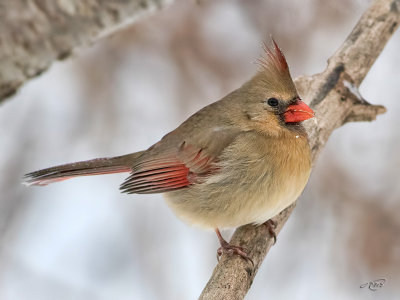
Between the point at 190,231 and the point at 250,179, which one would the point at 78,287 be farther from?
the point at 250,179

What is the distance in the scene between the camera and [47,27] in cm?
119

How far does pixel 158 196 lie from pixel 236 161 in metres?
1.98

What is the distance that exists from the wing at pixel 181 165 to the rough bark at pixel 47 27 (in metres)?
1.65

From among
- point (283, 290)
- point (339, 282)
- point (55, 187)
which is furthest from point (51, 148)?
point (339, 282)

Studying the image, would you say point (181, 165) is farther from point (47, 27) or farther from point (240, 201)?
point (47, 27)

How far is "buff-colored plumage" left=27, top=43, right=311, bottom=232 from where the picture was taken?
8.84ft

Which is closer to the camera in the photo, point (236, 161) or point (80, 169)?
point (236, 161)

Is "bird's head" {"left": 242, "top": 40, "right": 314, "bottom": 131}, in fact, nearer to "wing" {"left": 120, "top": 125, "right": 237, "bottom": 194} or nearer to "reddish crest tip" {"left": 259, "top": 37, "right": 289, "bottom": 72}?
"reddish crest tip" {"left": 259, "top": 37, "right": 289, "bottom": 72}

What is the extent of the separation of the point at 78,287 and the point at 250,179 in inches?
78.1

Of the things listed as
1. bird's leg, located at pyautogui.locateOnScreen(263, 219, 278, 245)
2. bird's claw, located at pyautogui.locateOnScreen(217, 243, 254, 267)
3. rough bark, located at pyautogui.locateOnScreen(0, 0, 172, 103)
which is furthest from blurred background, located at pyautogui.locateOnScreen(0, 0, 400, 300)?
rough bark, located at pyautogui.locateOnScreen(0, 0, 172, 103)

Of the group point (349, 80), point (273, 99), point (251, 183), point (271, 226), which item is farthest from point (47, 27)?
point (349, 80)

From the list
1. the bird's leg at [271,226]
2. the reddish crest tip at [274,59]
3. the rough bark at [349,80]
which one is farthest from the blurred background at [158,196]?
the reddish crest tip at [274,59]

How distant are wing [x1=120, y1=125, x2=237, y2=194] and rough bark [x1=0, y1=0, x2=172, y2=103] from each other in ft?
5.40

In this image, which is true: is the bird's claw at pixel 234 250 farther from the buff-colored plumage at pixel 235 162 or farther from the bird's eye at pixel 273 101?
the bird's eye at pixel 273 101
